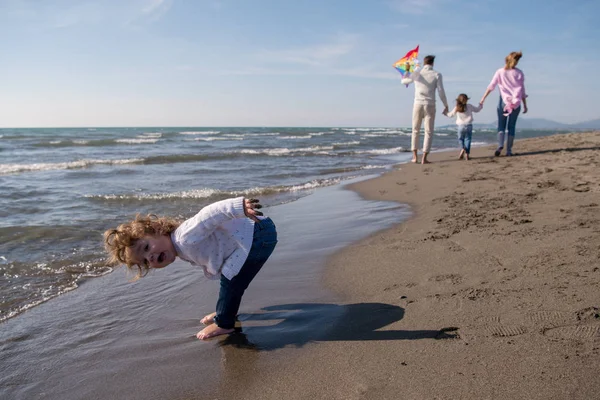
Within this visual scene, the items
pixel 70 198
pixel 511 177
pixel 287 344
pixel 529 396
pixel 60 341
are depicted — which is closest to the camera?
pixel 529 396

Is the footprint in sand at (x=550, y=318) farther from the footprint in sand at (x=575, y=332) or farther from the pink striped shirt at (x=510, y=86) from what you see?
the pink striped shirt at (x=510, y=86)

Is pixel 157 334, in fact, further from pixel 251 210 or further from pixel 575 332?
pixel 575 332

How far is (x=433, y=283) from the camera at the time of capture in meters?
2.87

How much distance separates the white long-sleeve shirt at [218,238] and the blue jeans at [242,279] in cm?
4

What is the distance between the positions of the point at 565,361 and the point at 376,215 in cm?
350

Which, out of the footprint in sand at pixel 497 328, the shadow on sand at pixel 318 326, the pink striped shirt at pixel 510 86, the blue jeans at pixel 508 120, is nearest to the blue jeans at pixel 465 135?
the blue jeans at pixel 508 120

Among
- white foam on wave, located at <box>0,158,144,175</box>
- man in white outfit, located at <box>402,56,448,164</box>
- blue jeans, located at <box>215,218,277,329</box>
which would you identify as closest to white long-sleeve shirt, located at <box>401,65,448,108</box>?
man in white outfit, located at <box>402,56,448,164</box>

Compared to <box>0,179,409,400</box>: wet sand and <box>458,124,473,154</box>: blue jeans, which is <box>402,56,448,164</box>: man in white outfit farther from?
<box>0,179,409,400</box>: wet sand

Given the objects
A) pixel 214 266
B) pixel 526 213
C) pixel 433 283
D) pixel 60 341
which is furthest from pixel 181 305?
pixel 526 213

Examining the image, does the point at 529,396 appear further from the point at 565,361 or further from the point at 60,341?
the point at 60,341

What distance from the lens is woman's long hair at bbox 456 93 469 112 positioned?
9.84 m

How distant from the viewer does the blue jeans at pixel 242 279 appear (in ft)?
8.47

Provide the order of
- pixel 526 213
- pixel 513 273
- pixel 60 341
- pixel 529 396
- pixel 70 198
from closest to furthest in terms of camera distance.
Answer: pixel 529 396 < pixel 60 341 < pixel 513 273 < pixel 526 213 < pixel 70 198

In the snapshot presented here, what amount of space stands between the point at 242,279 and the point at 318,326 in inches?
22.2
